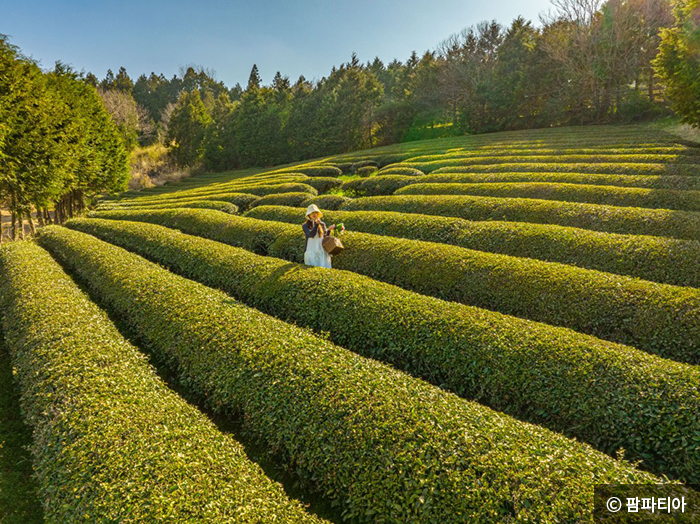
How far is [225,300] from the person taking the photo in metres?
9.65

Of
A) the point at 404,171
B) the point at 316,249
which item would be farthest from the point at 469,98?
the point at 316,249

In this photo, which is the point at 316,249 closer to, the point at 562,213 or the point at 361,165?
the point at 562,213

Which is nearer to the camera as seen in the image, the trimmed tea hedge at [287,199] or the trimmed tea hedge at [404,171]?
the trimmed tea hedge at [287,199]

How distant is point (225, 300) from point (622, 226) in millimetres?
14245

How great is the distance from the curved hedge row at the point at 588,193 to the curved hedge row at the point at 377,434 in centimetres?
1469

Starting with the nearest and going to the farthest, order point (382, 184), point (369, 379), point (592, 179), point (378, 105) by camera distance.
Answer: point (369, 379)
point (592, 179)
point (382, 184)
point (378, 105)

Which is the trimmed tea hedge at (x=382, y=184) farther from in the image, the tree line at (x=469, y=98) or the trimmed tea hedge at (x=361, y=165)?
the tree line at (x=469, y=98)

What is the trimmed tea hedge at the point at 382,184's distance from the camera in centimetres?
2539

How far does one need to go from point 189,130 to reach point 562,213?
67631 mm

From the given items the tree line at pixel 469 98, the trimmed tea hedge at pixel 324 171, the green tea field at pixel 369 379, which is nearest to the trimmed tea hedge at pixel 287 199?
the green tea field at pixel 369 379

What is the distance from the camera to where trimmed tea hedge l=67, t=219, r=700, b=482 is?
209 inches

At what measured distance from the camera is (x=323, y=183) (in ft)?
101

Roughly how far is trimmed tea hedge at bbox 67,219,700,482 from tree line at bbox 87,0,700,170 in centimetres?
4675

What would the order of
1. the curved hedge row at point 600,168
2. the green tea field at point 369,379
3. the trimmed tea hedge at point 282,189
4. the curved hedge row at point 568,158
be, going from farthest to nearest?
1. the trimmed tea hedge at point 282,189
2. the curved hedge row at point 568,158
3. the curved hedge row at point 600,168
4. the green tea field at point 369,379
